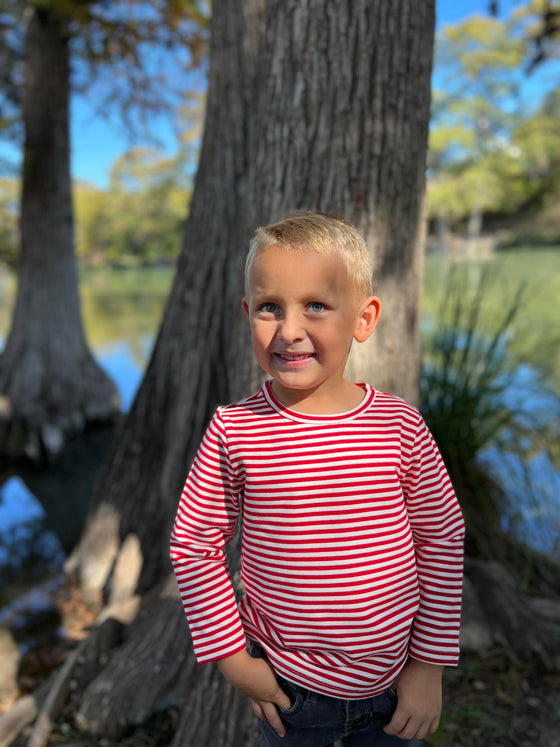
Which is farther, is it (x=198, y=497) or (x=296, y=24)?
(x=296, y=24)

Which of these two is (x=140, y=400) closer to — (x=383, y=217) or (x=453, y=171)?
(x=383, y=217)

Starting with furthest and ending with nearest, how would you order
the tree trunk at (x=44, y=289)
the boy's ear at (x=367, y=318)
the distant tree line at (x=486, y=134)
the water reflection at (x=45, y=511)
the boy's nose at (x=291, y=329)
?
the distant tree line at (x=486, y=134)
the tree trunk at (x=44, y=289)
the water reflection at (x=45, y=511)
the boy's ear at (x=367, y=318)
the boy's nose at (x=291, y=329)

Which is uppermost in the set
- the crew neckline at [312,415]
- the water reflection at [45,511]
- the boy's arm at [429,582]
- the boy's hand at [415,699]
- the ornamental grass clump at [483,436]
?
the crew neckline at [312,415]

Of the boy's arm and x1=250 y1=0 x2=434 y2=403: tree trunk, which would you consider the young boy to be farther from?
x1=250 y1=0 x2=434 y2=403: tree trunk

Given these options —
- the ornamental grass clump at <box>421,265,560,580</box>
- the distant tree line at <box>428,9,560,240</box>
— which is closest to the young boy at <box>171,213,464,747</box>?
the ornamental grass clump at <box>421,265,560,580</box>

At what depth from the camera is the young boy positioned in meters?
1.02

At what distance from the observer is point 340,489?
103cm

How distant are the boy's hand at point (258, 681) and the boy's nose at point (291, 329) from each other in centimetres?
56

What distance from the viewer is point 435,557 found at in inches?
43.1

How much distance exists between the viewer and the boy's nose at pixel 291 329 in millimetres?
986

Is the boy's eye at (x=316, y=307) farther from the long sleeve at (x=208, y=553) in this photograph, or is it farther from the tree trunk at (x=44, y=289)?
the tree trunk at (x=44, y=289)

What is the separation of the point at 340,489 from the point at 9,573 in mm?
4239

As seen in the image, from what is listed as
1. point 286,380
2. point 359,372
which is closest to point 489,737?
point 359,372

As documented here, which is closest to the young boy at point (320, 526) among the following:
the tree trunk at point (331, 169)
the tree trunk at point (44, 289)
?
the tree trunk at point (331, 169)
